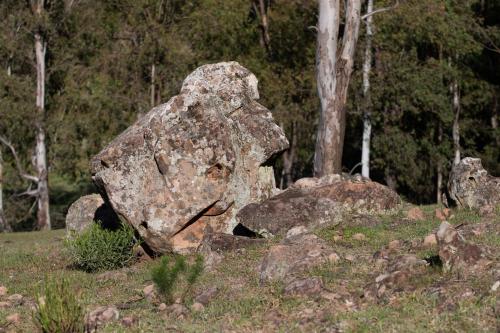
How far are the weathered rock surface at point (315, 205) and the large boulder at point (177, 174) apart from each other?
0.78 m

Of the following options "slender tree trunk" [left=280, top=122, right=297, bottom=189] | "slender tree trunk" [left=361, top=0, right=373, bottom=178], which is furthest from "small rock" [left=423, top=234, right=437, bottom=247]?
"slender tree trunk" [left=280, top=122, right=297, bottom=189]

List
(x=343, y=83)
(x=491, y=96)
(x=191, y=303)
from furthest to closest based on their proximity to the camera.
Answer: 1. (x=491, y=96)
2. (x=343, y=83)
3. (x=191, y=303)

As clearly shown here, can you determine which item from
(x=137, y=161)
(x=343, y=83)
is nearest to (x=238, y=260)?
(x=137, y=161)

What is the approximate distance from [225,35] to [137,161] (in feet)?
78.4

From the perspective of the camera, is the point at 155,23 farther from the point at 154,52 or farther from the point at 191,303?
the point at 191,303

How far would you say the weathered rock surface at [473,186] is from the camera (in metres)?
17.3

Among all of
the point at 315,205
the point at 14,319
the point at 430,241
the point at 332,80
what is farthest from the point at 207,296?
the point at 332,80

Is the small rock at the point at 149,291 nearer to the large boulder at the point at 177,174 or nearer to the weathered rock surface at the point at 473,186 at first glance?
the large boulder at the point at 177,174

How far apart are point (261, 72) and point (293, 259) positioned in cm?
2678

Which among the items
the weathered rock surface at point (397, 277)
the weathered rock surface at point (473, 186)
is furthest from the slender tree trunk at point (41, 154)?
the weathered rock surface at point (397, 277)

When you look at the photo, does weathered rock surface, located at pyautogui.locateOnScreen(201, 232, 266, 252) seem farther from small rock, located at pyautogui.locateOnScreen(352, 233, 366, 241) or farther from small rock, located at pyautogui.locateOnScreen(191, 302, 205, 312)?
small rock, located at pyautogui.locateOnScreen(191, 302, 205, 312)

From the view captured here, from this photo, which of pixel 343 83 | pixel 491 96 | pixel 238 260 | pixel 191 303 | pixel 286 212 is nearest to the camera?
pixel 191 303

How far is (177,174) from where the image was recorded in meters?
16.3

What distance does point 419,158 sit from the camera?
129 feet
